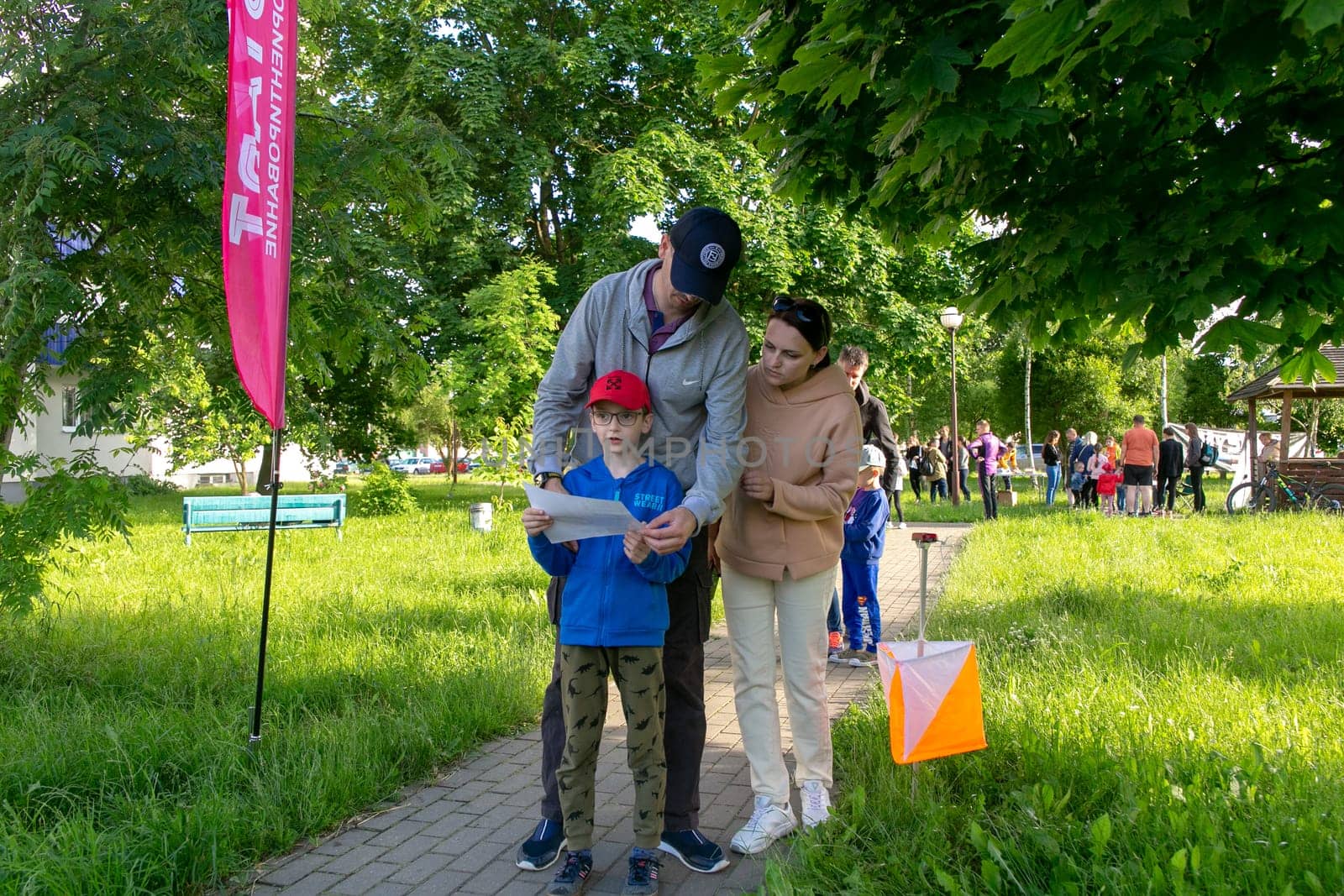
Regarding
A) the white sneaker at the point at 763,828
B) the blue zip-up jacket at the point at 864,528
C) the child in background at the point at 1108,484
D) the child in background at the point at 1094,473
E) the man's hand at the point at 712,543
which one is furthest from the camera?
the child in background at the point at 1094,473

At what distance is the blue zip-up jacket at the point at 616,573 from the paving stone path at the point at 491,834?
91 centimetres

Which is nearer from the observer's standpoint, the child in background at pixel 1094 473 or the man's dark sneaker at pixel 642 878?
the man's dark sneaker at pixel 642 878

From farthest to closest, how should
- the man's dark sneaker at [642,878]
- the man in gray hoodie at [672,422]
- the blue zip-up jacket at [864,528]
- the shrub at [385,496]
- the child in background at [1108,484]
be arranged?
the child in background at [1108,484] < the shrub at [385,496] < the blue zip-up jacket at [864,528] < the man in gray hoodie at [672,422] < the man's dark sneaker at [642,878]

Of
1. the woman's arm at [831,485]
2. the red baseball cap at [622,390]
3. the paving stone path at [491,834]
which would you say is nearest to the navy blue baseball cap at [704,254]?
the red baseball cap at [622,390]

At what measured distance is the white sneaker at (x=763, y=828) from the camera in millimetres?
3762

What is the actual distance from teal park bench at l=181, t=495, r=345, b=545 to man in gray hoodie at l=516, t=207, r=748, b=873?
398 inches

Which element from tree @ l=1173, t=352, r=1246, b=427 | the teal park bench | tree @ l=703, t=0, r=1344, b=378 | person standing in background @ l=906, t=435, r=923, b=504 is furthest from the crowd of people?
tree @ l=1173, t=352, r=1246, b=427

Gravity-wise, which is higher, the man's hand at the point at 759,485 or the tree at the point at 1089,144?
the tree at the point at 1089,144

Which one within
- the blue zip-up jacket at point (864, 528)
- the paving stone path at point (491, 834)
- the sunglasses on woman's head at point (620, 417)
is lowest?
the paving stone path at point (491, 834)

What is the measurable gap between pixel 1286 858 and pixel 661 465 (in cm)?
238

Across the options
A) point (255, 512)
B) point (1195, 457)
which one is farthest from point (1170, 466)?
point (255, 512)

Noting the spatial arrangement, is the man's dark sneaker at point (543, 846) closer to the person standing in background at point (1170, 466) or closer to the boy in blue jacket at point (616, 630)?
the boy in blue jacket at point (616, 630)

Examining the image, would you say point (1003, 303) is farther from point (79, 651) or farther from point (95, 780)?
point (79, 651)

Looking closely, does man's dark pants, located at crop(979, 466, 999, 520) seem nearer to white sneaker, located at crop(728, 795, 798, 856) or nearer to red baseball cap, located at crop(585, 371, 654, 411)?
white sneaker, located at crop(728, 795, 798, 856)
